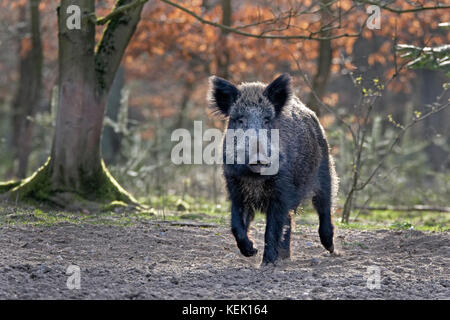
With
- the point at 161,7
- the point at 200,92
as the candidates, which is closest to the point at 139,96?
the point at 200,92

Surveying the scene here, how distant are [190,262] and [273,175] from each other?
1.15 meters

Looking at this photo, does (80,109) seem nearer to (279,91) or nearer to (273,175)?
(279,91)

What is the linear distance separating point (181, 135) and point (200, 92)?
404 inches

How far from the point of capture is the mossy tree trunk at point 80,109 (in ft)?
26.2

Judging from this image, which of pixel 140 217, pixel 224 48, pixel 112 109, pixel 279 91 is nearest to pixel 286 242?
pixel 279 91

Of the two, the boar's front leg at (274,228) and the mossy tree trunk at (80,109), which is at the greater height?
the mossy tree trunk at (80,109)

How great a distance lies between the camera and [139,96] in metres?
28.6

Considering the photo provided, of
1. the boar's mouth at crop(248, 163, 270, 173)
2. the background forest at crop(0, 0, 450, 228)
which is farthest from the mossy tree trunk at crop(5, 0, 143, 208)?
the boar's mouth at crop(248, 163, 270, 173)

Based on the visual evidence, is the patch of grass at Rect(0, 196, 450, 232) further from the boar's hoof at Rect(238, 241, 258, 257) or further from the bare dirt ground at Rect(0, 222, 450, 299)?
the boar's hoof at Rect(238, 241, 258, 257)

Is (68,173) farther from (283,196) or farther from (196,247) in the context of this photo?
(283,196)

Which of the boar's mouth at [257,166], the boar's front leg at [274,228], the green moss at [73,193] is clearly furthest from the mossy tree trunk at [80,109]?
the boar's mouth at [257,166]

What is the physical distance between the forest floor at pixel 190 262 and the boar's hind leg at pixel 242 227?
0.17m

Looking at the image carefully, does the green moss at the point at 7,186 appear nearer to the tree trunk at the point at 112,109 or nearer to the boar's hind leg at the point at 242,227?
the boar's hind leg at the point at 242,227
